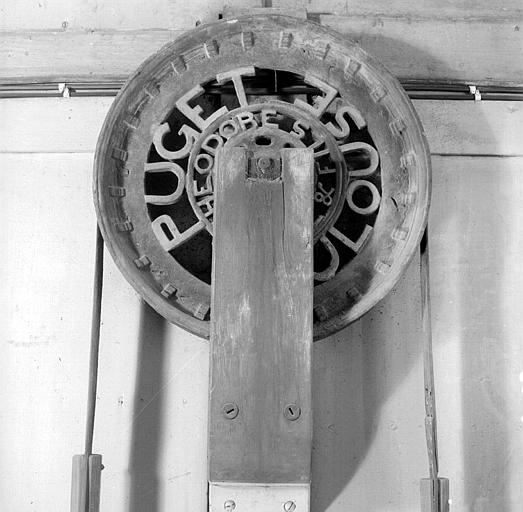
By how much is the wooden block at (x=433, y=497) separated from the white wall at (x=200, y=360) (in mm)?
114

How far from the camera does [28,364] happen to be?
150 cm

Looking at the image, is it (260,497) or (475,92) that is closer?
(260,497)

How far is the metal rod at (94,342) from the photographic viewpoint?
138 cm

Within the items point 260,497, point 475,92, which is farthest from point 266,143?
point 260,497

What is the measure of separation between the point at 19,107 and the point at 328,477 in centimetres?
95

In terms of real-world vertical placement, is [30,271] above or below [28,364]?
above

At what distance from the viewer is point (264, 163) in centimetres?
126

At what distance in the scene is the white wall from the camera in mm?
1470

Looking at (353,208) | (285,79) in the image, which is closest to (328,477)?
(353,208)

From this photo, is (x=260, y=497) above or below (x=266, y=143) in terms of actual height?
below

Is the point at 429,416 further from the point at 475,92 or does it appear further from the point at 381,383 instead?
the point at 475,92

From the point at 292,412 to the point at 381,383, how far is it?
35cm

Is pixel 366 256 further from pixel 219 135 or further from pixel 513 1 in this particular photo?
pixel 513 1

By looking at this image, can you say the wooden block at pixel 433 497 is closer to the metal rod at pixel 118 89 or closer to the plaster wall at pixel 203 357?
the plaster wall at pixel 203 357
